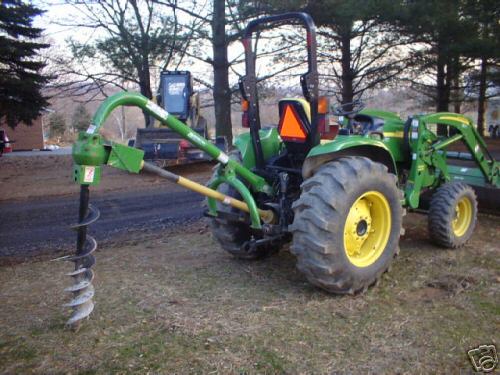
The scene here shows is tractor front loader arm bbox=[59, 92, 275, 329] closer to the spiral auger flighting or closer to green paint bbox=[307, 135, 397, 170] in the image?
the spiral auger flighting

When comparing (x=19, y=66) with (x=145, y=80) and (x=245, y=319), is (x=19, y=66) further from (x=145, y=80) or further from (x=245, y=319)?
(x=245, y=319)

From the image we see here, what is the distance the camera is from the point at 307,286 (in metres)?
4.28

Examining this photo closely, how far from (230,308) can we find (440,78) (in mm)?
16752

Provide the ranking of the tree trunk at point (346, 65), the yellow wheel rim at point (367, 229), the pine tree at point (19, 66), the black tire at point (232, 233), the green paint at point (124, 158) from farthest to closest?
the pine tree at point (19, 66)
the tree trunk at point (346, 65)
the black tire at point (232, 233)
the yellow wheel rim at point (367, 229)
the green paint at point (124, 158)

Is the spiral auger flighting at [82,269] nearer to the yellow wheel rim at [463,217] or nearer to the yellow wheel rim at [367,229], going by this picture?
the yellow wheel rim at [367,229]

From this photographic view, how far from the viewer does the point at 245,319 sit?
358 centimetres

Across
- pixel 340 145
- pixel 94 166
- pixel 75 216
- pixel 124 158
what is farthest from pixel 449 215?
pixel 75 216

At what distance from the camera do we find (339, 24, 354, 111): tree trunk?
15.3m

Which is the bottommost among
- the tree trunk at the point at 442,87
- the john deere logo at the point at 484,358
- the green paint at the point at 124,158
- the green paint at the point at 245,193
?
the john deere logo at the point at 484,358

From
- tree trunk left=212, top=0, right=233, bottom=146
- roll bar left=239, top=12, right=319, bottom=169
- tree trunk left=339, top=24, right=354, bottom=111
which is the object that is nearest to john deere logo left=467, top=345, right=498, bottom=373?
roll bar left=239, top=12, right=319, bottom=169

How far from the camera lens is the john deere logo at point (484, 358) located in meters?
2.95

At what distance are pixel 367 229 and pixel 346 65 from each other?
13.2 metres

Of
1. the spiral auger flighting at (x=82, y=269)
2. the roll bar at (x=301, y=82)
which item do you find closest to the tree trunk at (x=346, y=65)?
the roll bar at (x=301, y=82)

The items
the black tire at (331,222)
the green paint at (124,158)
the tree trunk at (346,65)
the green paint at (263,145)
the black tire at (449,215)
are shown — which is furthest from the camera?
the tree trunk at (346,65)
